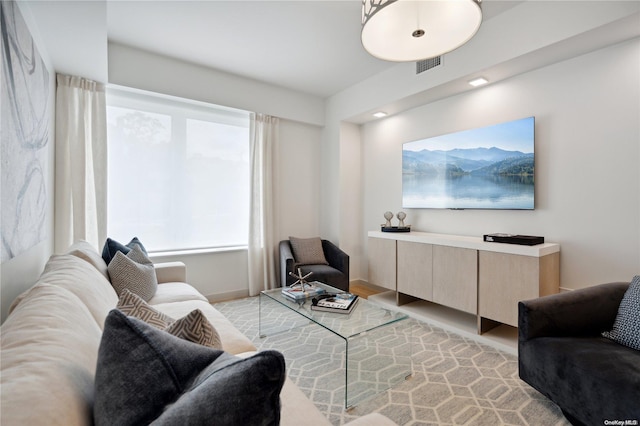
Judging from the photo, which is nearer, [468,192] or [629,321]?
[629,321]

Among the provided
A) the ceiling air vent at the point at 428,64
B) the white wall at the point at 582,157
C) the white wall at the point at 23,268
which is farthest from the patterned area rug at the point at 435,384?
the ceiling air vent at the point at 428,64

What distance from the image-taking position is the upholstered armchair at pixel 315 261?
3701mm

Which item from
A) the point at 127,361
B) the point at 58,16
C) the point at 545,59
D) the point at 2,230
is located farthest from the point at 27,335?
the point at 545,59

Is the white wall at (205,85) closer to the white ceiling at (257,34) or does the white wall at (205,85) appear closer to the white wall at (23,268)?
the white ceiling at (257,34)

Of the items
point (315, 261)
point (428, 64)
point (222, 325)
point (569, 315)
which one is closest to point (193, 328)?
point (222, 325)

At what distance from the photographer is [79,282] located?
1339 millimetres

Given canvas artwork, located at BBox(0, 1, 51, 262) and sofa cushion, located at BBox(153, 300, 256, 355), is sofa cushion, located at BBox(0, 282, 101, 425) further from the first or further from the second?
sofa cushion, located at BBox(153, 300, 256, 355)

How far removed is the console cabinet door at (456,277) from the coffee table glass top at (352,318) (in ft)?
3.40

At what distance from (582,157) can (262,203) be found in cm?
338

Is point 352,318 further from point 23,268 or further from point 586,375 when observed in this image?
point 23,268

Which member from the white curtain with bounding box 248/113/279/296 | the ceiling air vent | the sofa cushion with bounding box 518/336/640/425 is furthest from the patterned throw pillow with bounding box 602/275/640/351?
the white curtain with bounding box 248/113/279/296

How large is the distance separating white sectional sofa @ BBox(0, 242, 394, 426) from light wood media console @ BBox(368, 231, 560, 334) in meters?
2.08

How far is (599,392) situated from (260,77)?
416cm

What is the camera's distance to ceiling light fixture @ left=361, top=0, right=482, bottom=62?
159cm
